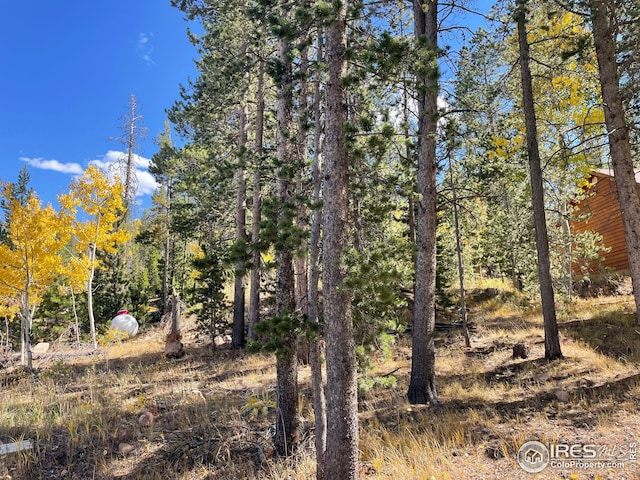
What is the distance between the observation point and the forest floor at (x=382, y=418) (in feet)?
14.3

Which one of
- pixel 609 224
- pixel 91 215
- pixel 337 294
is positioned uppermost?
pixel 91 215

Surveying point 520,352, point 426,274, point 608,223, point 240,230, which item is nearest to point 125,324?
point 240,230

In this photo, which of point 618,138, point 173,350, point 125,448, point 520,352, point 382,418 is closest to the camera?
point 125,448

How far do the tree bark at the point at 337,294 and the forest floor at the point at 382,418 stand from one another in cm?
82

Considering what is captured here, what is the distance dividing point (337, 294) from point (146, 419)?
534cm

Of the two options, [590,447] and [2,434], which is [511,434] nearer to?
[590,447]

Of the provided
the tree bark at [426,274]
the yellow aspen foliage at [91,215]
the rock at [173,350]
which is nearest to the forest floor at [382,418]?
the tree bark at [426,274]

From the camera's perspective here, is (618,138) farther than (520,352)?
No

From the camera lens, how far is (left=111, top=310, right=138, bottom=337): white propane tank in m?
18.5

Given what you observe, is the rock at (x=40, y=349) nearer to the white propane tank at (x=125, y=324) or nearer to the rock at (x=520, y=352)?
the white propane tank at (x=125, y=324)

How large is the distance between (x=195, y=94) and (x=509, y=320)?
48.5 ft

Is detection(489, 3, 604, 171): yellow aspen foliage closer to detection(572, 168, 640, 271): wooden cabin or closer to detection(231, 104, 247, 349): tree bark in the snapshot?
detection(572, 168, 640, 271): wooden cabin

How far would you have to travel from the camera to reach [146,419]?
664cm

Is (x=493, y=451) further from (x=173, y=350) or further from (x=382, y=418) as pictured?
(x=173, y=350)
